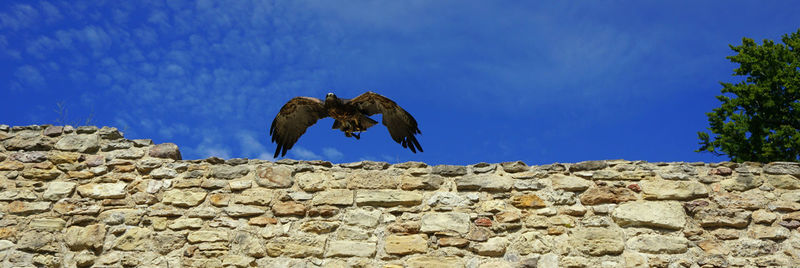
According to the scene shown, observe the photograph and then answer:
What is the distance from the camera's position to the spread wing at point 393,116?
6.92m

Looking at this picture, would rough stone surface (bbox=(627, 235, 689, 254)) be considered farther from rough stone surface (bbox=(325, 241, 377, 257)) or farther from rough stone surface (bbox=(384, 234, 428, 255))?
rough stone surface (bbox=(325, 241, 377, 257))

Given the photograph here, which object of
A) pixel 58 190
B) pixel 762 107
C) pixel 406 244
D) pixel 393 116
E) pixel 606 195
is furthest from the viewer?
pixel 762 107

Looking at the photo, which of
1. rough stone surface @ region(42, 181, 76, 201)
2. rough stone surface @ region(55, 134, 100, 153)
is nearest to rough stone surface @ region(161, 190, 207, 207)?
rough stone surface @ region(42, 181, 76, 201)

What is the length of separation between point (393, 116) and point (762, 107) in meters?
5.77

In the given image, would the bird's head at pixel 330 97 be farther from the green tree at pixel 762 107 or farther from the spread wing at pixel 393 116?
the green tree at pixel 762 107

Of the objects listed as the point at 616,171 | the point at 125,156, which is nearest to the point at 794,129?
the point at 616,171

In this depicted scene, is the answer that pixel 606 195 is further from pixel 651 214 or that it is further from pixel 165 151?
pixel 165 151

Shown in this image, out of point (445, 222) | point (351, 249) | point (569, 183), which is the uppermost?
point (569, 183)

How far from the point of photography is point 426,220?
478cm

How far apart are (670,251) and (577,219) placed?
0.64 metres

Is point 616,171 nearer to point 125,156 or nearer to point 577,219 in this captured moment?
point 577,219

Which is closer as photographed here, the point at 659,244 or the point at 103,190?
the point at 659,244

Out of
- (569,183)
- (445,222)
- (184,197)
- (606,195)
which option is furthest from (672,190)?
(184,197)

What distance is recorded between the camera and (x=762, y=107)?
9.50 metres
